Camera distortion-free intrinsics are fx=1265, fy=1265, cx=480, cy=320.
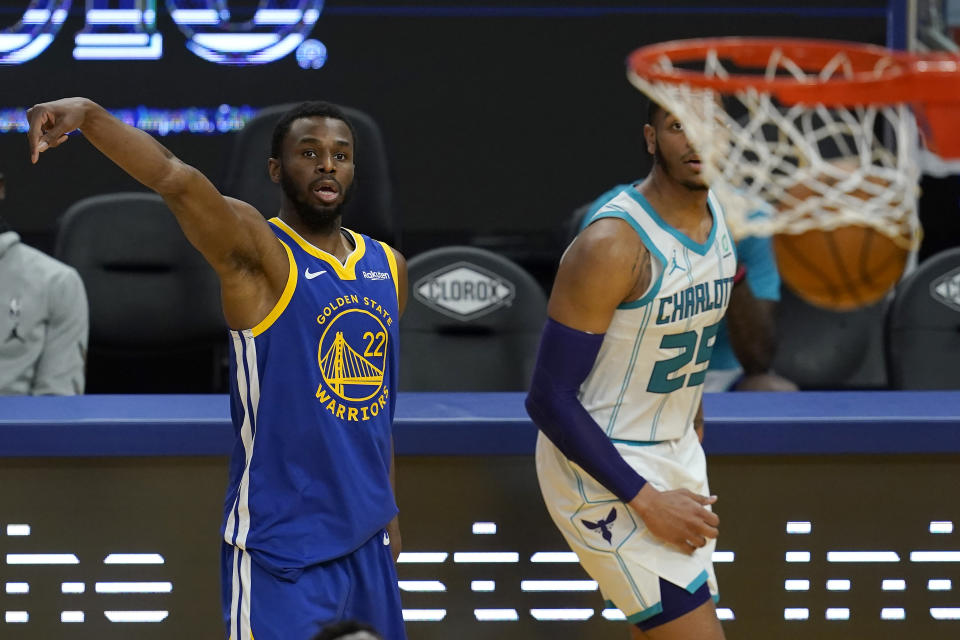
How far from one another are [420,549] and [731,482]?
0.86 metres

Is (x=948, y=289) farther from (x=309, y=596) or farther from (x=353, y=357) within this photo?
(x=309, y=596)

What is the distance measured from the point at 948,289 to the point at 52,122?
14.1ft

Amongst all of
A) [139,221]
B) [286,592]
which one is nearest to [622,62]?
[139,221]

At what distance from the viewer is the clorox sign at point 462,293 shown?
17.6ft

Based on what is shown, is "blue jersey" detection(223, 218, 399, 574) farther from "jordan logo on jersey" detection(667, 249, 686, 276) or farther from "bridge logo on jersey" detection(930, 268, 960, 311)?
"bridge logo on jersey" detection(930, 268, 960, 311)

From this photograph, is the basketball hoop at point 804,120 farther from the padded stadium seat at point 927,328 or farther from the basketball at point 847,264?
the padded stadium seat at point 927,328

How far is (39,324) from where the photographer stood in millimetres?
4828

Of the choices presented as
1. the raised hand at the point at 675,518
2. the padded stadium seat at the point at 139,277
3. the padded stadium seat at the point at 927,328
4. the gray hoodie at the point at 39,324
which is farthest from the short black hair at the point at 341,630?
the padded stadium seat at the point at 927,328

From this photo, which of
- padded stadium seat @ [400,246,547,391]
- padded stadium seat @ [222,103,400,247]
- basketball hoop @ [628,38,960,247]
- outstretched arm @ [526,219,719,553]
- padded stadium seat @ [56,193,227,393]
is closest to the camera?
basketball hoop @ [628,38,960,247]

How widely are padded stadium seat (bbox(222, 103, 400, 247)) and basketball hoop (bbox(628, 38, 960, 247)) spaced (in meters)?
2.77

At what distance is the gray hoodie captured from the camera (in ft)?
15.7

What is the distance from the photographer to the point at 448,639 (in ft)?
11.3

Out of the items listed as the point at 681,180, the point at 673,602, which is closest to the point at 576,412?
the point at 673,602

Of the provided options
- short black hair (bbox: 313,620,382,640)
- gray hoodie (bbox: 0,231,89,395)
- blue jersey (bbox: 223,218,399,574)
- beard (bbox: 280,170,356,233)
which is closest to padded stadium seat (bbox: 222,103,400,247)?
gray hoodie (bbox: 0,231,89,395)
